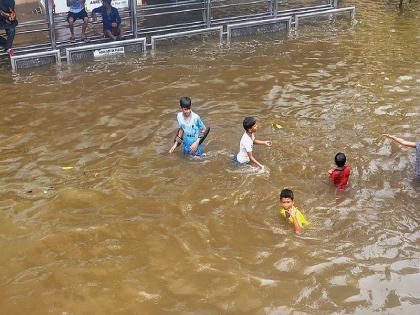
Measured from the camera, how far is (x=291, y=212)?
6.05m

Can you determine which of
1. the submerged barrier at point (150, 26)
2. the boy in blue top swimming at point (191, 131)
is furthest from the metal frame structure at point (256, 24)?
the boy in blue top swimming at point (191, 131)

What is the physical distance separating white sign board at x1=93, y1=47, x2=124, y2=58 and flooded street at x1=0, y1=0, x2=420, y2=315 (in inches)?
23.4

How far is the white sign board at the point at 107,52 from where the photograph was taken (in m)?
12.8

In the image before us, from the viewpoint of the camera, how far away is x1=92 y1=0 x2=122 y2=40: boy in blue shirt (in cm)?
1316

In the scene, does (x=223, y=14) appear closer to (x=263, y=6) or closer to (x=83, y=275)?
(x=263, y=6)

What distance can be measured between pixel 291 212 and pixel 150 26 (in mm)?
10686

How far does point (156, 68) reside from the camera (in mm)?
12180

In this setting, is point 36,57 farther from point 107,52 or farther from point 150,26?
point 150,26

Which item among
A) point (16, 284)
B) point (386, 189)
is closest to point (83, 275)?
point (16, 284)

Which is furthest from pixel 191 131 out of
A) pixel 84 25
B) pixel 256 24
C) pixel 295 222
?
pixel 256 24

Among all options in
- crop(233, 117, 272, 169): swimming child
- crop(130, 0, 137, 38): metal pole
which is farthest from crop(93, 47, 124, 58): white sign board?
crop(233, 117, 272, 169): swimming child

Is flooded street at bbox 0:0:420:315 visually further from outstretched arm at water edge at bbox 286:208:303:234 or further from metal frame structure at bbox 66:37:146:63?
metal frame structure at bbox 66:37:146:63

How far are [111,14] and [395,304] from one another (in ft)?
35.5

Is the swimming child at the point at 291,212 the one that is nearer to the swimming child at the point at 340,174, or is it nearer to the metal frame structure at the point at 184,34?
the swimming child at the point at 340,174
